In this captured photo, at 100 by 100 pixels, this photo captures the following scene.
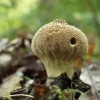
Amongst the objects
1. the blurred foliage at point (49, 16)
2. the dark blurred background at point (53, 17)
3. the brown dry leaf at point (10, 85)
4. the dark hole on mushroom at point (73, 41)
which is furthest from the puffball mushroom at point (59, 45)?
the blurred foliage at point (49, 16)

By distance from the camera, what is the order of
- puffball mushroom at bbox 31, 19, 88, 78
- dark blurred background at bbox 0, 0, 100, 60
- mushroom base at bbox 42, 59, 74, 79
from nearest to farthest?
puffball mushroom at bbox 31, 19, 88, 78, mushroom base at bbox 42, 59, 74, 79, dark blurred background at bbox 0, 0, 100, 60

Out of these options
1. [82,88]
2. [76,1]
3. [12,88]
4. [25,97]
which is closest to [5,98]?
[25,97]

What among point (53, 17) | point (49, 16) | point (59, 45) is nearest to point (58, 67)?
point (59, 45)

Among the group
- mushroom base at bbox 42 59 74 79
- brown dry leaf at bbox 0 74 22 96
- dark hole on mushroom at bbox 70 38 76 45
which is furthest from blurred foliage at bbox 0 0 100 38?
dark hole on mushroom at bbox 70 38 76 45

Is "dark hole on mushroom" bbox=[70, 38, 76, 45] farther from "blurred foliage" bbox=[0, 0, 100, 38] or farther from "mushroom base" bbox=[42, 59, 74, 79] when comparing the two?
"blurred foliage" bbox=[0, 0, 100, 38]

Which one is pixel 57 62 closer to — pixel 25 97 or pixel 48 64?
pixel 48 64

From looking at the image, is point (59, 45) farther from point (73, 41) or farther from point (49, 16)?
point (49, 16)

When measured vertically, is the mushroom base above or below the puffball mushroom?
below

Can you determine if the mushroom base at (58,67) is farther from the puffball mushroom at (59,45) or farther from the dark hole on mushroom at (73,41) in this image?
the dark hole on mushroom at (73,41)
